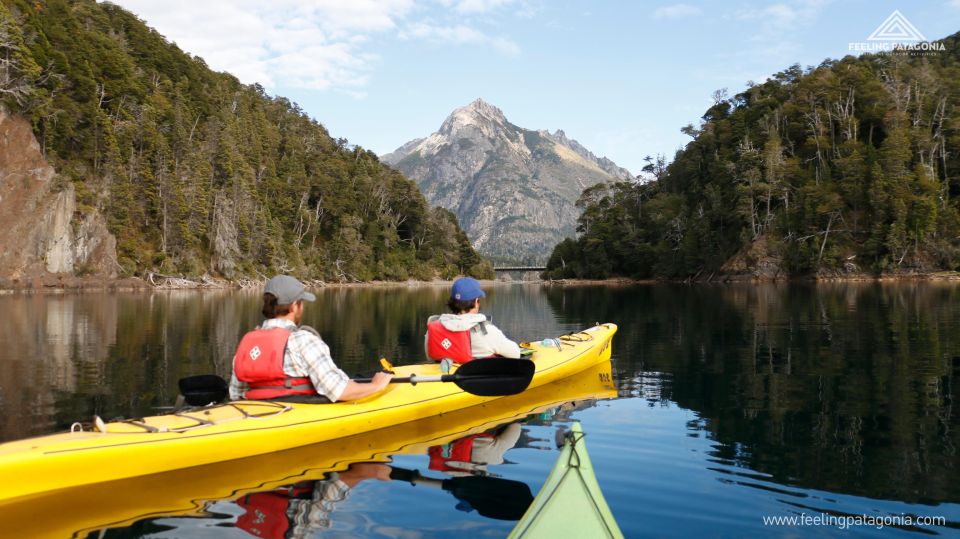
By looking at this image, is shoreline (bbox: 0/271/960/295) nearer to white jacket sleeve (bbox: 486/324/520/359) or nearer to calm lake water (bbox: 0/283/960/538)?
calm lake water (bbox: 0/283/960/538)

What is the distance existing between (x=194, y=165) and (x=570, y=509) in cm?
7369

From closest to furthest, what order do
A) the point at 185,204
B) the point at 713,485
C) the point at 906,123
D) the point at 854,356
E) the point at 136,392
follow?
the point at 713,485
the point at 136,392
the point at 854,356
the point at 185,204
the point at 906,123

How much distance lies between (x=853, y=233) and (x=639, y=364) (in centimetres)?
6527

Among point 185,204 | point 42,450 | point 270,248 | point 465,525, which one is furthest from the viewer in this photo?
point 270,248

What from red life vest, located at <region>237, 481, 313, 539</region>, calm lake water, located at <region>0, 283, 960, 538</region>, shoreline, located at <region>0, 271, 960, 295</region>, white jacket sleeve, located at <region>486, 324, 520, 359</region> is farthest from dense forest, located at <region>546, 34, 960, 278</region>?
red life vest, located at <region>237, 481, 313, 539</region>

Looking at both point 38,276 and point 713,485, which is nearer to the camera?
point 713,485

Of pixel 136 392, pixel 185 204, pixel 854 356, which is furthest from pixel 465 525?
pixel 185 204

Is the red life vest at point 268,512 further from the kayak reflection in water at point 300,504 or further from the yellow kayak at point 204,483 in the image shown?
the yellow kayak at point 204,483

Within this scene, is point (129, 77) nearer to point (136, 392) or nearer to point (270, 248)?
point (270, 248)

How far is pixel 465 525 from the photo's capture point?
5.32m

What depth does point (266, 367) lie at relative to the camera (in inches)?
293

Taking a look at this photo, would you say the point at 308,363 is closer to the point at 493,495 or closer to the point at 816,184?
the point at 493,495

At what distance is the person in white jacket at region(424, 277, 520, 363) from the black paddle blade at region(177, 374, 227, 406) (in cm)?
307

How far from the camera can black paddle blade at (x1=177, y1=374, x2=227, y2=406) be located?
7.96 metres
